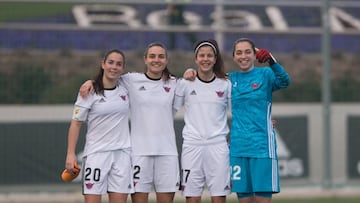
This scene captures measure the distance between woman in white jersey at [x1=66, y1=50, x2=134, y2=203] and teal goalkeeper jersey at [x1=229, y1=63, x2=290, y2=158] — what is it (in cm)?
113

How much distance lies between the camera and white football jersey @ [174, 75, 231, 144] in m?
10.6

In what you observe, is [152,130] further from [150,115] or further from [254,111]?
[254,111]

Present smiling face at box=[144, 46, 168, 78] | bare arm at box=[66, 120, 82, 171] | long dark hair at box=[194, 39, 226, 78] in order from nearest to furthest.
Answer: bare arm at box=[66, 120, 82, 171], smiling face at box=[144, 46, 168, 78], long dark hair at box=[194, 39, 226, 78]

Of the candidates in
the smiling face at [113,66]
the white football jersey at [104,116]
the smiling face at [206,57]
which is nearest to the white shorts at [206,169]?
the white football jersey at [104,116]

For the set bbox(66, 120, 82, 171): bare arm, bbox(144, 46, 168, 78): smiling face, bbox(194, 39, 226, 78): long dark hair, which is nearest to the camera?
bbox(66, 120, 82, 171): bare arm

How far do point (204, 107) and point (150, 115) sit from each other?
56 cm

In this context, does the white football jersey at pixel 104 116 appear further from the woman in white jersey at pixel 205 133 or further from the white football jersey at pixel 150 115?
the woman in white jersey at pixel 205 133

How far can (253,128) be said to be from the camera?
34.7ft

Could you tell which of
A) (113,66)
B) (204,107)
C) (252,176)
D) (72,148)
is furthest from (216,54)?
(72,148)

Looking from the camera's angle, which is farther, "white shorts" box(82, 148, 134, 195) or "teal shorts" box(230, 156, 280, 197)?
"teal shorts" box(230, 156, 280, 197)

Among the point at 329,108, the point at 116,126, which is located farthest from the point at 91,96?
the point at 329,108

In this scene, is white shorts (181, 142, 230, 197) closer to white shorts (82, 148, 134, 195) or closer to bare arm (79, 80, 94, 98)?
white shorts (82, 148, 134, 195)

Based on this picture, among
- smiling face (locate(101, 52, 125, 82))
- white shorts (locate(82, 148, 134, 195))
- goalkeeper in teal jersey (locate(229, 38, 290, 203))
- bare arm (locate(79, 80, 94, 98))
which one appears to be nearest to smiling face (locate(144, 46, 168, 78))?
smiling face (locate(101, 52, 125, 82))

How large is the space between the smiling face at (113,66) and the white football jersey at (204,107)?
26.4 inches
